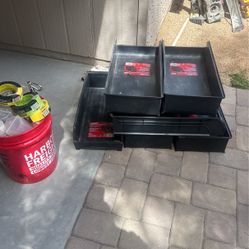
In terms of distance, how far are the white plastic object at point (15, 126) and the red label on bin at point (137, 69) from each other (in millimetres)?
1001

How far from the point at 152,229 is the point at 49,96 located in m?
1.71

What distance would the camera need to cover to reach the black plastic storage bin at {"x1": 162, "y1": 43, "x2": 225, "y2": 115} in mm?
2215

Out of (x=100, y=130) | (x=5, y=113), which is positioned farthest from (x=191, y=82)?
(x=5, y=113)

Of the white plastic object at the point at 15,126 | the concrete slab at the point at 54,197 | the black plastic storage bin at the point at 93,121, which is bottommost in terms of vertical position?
the concrete slab at the point at 54,197

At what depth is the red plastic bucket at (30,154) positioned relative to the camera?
1901 millimetres

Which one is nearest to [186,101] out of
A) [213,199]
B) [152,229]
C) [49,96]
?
[213,199]

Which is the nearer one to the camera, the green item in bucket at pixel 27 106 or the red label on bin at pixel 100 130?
the green item in bucket at pixel 27 106

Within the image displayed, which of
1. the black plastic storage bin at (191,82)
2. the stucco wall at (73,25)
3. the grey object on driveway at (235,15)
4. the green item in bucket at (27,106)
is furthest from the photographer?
the grey object on driveway at (235,15)

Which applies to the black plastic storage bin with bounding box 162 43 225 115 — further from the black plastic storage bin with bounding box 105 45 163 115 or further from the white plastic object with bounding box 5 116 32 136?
the white plastic object with bounding box 5 116 32 136

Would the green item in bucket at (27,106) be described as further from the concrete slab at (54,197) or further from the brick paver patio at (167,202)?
the brick paver patio at (167,202)

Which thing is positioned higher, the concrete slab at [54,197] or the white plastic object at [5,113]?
the white plastic object at [5,113]

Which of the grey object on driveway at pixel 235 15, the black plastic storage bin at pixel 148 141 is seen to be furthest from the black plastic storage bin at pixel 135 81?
the grey object on driveway at pixel 235 15

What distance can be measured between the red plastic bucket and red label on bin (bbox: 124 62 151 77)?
0.84 m

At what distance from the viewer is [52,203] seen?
2.17 metres
